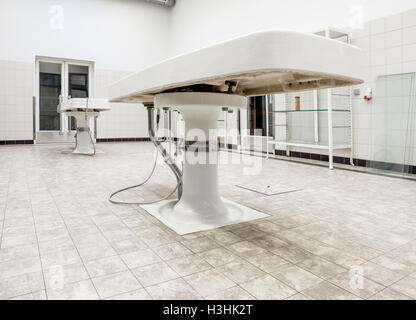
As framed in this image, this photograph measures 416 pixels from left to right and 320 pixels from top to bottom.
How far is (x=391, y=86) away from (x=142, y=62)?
5177 mm

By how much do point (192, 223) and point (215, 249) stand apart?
0.27 m

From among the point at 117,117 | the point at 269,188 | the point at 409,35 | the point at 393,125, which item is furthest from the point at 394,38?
the point at 117,117

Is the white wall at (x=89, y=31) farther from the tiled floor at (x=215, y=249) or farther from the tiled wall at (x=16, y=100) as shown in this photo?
the tiled floor at (x=215, y=249)

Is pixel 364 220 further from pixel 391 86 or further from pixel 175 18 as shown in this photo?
pixel 175 18

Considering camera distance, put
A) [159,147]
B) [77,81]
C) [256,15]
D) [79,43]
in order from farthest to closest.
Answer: [77,81]
[79,43]
[256,15]
[159,147]

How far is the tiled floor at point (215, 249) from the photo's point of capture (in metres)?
0.77

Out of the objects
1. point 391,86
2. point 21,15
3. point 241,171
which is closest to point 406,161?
point 391,86

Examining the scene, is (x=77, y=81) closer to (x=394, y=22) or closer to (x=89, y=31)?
(x=89, y=31)

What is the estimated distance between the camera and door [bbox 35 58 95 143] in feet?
19.4

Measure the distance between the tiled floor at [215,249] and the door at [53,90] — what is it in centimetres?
443

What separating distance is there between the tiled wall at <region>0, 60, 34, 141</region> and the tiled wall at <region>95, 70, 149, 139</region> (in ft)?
3.92

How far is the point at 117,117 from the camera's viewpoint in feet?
21.4

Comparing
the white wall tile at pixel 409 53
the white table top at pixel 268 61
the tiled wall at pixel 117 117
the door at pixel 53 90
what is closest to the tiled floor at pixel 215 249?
the white table top at pixel 268 61

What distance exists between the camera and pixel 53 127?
6.11 meters
